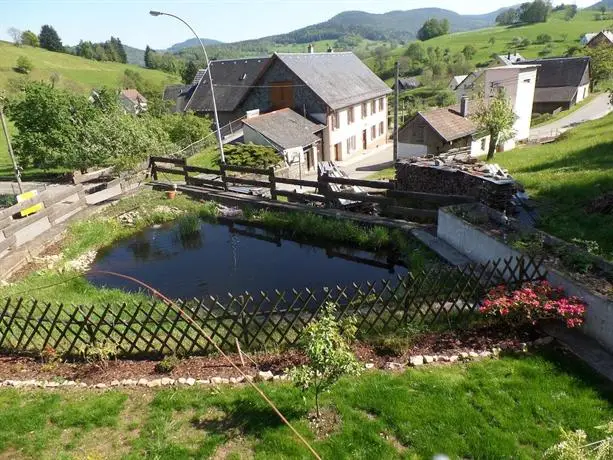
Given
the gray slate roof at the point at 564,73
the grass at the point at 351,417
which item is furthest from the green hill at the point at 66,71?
the grass at the point at 351,417

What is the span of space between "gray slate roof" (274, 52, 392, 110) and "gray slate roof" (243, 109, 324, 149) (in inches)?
111

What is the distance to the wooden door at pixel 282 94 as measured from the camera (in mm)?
37594

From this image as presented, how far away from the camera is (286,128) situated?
33.4m

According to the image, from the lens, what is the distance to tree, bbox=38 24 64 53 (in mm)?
135875

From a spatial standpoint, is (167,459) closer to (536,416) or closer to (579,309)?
(536,416)

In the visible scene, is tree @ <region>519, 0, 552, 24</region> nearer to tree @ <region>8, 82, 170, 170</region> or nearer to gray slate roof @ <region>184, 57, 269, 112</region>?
gray slate roof @ <region>184, 57, 269, 112</region>

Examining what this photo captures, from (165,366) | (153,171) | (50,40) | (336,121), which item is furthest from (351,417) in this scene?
(50,40)

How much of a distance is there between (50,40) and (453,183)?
163 m

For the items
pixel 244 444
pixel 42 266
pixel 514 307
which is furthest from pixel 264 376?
pixel 42 266

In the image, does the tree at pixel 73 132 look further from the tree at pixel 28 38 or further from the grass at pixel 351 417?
the tree at pixel 28 38

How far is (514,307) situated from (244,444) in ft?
18.0

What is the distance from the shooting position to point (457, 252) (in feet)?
39.8

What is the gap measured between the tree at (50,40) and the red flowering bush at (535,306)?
161038 millimetres

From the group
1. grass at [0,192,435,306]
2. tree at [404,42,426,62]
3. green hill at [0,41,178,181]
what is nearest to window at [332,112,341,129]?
grass at [0,192,435,306]
